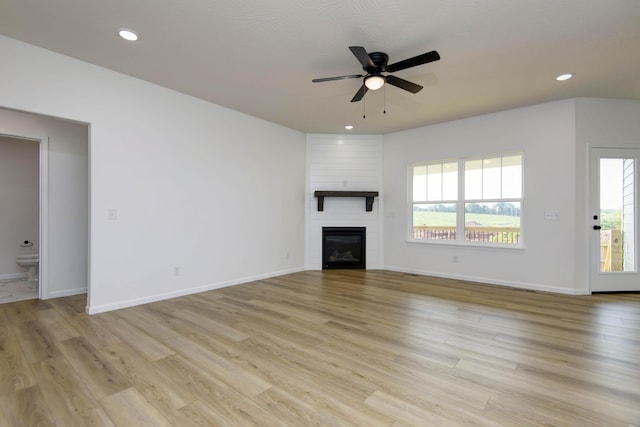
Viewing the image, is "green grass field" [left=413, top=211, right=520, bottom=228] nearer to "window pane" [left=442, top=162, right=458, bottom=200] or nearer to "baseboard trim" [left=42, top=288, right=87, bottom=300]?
"window pane" [left=442, top=162, right=458, bottom=200]

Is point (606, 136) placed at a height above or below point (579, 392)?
above

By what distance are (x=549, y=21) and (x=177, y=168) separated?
14.2ft

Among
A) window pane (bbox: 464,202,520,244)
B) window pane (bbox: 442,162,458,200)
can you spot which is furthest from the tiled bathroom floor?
window pane (bbox: 464,202,520,244)

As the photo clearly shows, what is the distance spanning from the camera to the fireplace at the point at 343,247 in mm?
5945

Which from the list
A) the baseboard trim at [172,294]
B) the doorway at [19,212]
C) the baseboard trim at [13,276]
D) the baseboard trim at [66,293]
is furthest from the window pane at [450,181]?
the baseboard trim at [13,276]

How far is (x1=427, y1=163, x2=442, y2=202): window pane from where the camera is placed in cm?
542

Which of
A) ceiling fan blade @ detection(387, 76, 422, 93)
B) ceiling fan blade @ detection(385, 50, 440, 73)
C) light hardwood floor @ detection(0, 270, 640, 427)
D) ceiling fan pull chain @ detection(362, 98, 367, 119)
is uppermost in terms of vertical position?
ceiling fan pull chain @ detection(362, 98, 367, 119)

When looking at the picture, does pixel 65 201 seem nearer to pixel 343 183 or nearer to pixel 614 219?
pixel 343 183

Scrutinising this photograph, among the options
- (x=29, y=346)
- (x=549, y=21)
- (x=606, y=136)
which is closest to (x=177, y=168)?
(x=29, y=346)

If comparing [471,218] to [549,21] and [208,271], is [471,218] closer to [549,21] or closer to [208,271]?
[549,21]

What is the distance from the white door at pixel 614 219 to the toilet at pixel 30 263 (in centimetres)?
865

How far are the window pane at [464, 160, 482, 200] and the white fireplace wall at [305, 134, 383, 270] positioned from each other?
1.63 m

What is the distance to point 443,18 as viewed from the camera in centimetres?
238

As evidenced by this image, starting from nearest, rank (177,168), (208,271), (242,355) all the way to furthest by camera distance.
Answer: (242,355) < (177,168) < (208,271)
